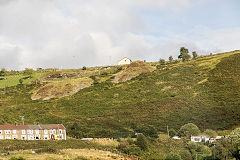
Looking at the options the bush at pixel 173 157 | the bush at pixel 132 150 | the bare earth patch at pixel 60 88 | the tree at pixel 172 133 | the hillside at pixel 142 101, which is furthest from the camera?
the bare earth patch at pixel 60 88

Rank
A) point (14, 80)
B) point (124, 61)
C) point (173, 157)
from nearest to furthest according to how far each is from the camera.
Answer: point (173, 157) < point (14, 80) < point (124, 61)

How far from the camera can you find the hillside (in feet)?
A: 340

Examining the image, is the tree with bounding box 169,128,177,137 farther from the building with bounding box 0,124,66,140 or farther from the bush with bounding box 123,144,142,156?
the building with bounding box 0,124,66,140

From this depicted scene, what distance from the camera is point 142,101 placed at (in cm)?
12662

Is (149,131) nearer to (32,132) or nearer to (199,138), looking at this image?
(199,138)

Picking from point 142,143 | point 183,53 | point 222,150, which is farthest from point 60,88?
point 222,150

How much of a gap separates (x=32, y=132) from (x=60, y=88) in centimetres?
6568

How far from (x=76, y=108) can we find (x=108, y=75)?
4088 centimetres

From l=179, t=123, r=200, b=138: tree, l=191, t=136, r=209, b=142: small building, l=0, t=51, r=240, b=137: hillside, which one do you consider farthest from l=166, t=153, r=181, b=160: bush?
l=0, t=51, r=240, b=137: hillside

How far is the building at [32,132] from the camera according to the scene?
85594mm

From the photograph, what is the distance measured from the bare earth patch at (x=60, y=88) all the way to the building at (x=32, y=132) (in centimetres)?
5764

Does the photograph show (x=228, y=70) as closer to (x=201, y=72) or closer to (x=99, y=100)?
(x=201, y=72)

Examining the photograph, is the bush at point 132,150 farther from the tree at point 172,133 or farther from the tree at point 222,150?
the tree at point 172,133

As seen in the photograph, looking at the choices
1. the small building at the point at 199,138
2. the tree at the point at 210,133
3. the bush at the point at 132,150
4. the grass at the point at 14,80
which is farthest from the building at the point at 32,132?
the grass at the point at 14,80
